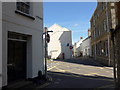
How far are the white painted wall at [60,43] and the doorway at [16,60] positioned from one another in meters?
30.6

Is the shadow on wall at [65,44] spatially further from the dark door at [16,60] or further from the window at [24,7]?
the window at [24,7]

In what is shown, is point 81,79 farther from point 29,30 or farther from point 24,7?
point 24,7

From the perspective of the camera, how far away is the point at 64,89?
22.6ft

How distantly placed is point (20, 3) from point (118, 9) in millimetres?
5023

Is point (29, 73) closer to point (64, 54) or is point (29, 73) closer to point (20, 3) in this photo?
point (20, 3)

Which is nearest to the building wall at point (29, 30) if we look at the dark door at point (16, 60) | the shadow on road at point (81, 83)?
the dark door at point (16, 60)

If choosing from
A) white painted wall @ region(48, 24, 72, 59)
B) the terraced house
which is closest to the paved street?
the terraced house

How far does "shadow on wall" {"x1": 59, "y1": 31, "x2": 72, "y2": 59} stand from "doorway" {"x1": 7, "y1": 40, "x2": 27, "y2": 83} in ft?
99.2

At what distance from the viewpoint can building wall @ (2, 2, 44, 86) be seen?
6.25 m

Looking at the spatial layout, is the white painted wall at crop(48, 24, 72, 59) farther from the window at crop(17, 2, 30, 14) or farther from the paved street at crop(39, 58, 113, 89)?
the window at crop(17, 2, 30, 14)

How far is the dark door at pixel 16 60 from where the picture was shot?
7.22m

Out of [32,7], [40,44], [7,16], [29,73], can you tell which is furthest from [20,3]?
[29,73]

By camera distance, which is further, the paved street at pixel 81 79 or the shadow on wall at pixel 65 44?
the shadow on wall at pixel 65 44

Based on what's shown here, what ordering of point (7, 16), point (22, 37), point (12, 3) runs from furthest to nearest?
point (22, 37)
point (12, 3)
point (7, 16)
